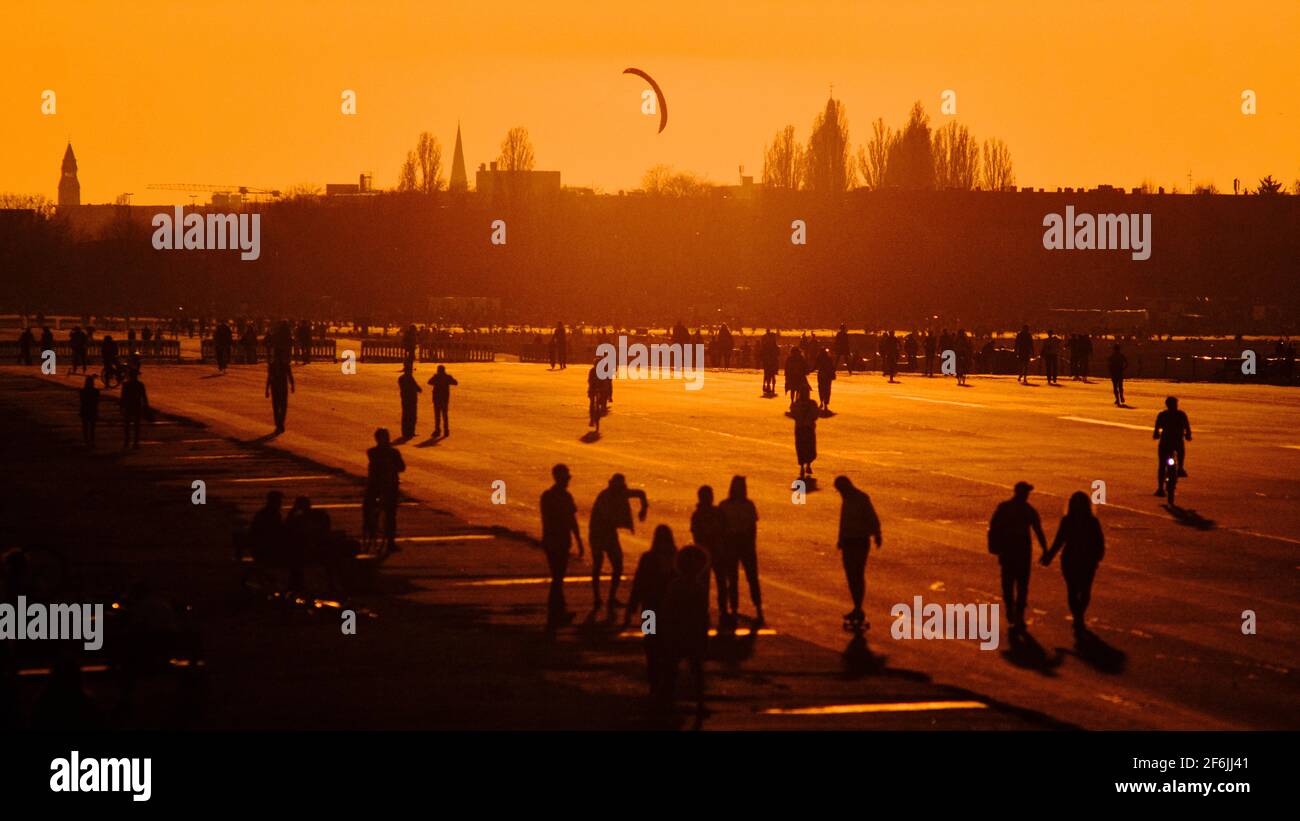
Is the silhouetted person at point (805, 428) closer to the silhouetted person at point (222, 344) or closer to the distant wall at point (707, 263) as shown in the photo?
the silhouetted person at point (222, 344)

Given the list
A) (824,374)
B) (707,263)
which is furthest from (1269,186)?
(824,374)

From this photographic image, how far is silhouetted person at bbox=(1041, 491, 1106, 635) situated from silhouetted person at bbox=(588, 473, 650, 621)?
14.1ft

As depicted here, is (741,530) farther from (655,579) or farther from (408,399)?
(408,399)

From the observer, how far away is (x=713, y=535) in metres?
18.2

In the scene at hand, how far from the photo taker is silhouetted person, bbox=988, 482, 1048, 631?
60.5 feet

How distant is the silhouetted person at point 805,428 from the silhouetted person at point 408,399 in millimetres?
9275

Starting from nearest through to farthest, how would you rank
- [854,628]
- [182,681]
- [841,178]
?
[182,681], [854,628], [841,178]

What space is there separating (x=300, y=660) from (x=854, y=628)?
18.4ft

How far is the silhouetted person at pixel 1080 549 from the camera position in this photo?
18.2 meters

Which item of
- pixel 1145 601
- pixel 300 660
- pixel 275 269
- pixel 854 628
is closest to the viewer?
pixel 300 660

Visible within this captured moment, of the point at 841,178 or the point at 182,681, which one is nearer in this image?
the point at 182,681

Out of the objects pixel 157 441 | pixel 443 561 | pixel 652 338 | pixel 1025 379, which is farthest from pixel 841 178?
pixel 443 561
